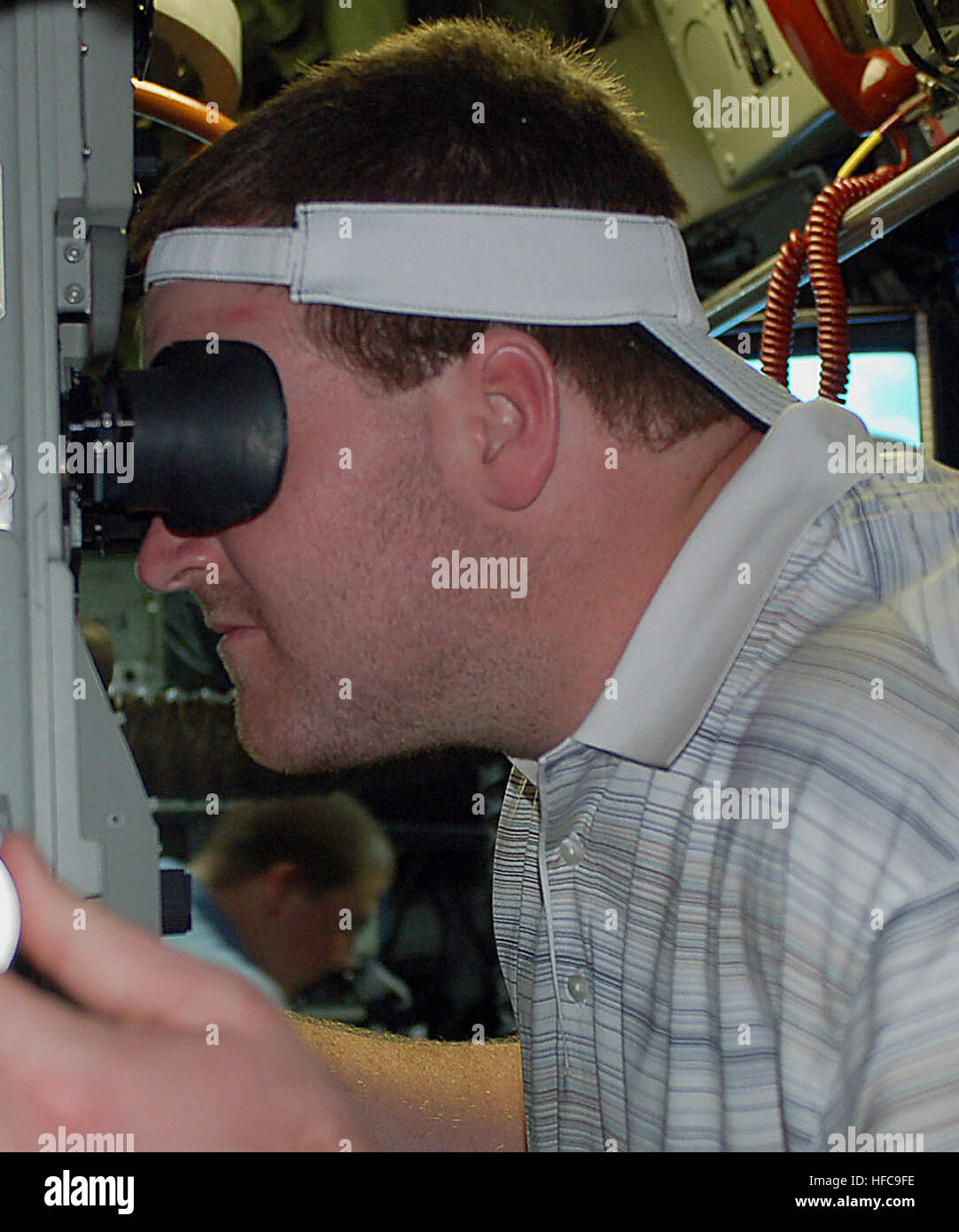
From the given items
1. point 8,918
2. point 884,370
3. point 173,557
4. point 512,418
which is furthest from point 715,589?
point 884,370

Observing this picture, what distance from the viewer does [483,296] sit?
107 cm

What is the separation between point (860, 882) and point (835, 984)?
66mm

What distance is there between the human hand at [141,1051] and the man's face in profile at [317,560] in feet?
1.92

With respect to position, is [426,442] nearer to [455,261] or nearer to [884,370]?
[455,261]

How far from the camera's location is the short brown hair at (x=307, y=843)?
9.46 feet

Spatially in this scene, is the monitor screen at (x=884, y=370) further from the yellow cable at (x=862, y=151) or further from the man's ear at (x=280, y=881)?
the man's ear at (x=280, y=881)

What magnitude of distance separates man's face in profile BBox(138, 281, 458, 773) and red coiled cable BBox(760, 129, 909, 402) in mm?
812

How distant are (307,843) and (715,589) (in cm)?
203

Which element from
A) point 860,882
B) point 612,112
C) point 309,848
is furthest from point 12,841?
point 309,848

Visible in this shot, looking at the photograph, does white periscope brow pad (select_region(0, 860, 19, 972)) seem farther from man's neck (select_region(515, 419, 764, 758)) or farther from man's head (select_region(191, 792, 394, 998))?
man's head (select_region(191, 792, 394, 998))

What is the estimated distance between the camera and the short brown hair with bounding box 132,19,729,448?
112cm

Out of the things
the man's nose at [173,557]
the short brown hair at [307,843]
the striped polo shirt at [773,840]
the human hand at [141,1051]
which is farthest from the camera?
the short brown hair at [307,843]

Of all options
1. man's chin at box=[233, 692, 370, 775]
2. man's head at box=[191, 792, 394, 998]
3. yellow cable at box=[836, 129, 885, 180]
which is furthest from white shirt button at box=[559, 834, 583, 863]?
man's head at box=[191, 792, 394, 998]

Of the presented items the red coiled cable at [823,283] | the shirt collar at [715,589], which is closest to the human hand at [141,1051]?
the shirt collar at [715,589]
